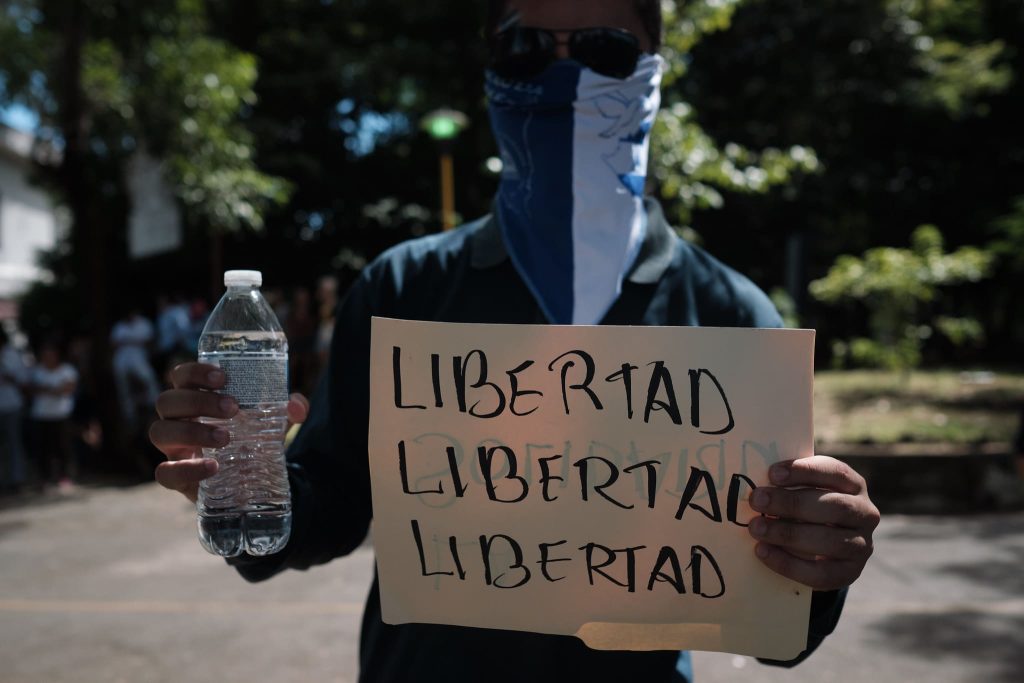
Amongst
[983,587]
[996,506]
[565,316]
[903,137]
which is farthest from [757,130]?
[565,316]

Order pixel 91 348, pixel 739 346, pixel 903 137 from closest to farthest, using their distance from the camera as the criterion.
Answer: pixel 739 346 → pixel 91 348 → pixel 903 137

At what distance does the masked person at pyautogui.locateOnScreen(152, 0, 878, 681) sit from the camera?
5.08 feet

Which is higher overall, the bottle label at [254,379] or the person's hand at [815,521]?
the bottle label at [254,379]

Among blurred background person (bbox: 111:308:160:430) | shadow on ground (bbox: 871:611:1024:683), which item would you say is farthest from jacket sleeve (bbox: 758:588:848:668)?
blurred background person (bbox: 111:308:160:430)

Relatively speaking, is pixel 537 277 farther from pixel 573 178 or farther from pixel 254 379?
pixel 254 379

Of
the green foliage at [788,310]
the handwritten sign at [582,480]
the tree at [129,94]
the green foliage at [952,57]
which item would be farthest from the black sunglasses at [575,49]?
the green foliage at [952,57]

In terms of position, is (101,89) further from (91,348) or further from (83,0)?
(91,348)

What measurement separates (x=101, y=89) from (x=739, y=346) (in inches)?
447

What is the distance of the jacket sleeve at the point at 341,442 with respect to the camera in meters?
1.65

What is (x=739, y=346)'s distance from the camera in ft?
4.60

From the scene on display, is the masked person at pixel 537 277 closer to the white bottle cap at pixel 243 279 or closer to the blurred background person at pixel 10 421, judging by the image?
the white bottle cap at pixel 243 279

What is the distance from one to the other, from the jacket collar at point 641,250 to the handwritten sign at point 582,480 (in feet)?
0.95

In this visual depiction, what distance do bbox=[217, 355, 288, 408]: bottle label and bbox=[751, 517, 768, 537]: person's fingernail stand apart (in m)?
0.85

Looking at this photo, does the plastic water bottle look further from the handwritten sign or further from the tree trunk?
the tree trunk
